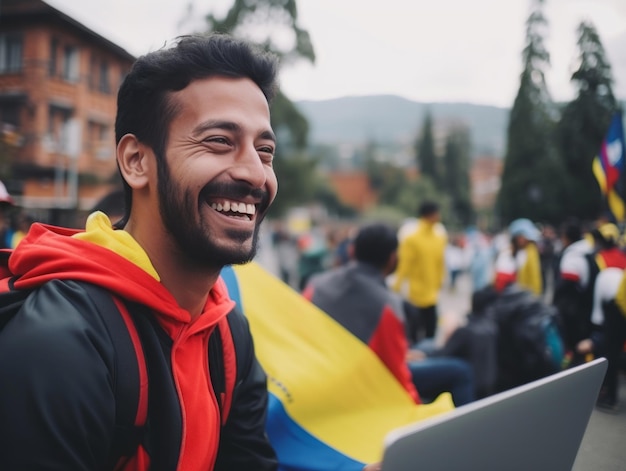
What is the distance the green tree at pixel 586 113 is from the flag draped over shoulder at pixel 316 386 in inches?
45.9

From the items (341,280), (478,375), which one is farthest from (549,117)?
(478,375)

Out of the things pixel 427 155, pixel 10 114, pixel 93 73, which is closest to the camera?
pixel 10 114

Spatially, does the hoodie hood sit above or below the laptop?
above

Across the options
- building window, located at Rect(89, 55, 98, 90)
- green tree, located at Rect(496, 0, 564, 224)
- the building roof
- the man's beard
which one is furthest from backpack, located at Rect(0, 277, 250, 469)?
building window, located at Rect(89, 55, 98, 90)

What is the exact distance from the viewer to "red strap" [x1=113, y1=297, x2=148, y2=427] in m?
1.15

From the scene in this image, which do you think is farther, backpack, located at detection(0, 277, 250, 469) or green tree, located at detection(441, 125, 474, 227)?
green tree, located at detection(441, 125, 474, 227)

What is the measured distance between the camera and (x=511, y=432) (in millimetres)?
939

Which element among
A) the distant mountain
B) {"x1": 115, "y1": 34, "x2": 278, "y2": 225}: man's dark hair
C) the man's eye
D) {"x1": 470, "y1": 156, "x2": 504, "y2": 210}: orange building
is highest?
the distant mountain

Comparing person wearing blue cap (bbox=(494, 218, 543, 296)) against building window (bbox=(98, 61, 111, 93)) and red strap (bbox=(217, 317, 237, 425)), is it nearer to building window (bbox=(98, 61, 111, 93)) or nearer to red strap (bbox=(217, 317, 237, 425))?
red strap (bbox=(217, 317, 237, 425))

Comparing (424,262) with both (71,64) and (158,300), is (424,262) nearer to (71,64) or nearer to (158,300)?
(158,300)

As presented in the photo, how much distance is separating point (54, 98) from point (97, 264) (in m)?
21.5

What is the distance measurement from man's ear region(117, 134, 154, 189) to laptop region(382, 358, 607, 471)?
3.08 ft

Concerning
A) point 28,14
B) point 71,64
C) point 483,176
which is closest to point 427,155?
point 483,176

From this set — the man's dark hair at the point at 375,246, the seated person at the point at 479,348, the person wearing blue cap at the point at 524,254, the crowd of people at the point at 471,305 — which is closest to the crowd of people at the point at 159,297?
the crowd of people at the point at 471,305
